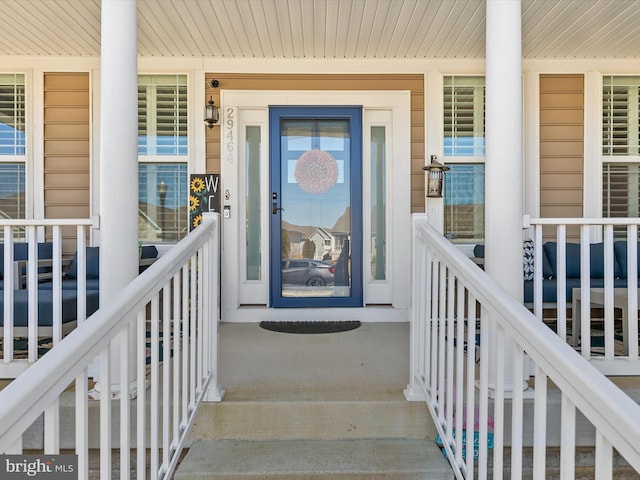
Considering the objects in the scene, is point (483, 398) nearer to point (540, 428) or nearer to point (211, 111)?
point (540, 428)

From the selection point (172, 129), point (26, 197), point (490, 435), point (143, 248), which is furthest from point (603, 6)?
point (26, 197)

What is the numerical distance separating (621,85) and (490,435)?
389 cm

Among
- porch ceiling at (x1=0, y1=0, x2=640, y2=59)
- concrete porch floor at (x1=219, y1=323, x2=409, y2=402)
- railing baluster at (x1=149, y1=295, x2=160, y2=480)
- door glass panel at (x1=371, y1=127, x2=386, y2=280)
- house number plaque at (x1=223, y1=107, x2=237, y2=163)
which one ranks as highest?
porch ceiling at (x1=0, y1=0, x2=640, y2=59)

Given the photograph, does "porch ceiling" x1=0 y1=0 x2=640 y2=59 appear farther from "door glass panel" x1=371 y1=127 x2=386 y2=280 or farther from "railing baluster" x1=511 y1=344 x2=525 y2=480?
"railing baluster" x1=511 y1=344 x2=525 y2=480

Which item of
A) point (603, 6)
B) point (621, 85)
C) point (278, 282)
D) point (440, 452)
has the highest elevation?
point (603, 6)

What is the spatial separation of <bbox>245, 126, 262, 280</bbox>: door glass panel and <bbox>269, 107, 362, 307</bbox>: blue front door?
0.49 ft

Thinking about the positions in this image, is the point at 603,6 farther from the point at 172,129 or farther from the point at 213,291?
the point at 172,129

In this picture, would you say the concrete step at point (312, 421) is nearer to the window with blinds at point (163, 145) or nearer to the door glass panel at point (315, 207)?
the door glass panel at point (315, 207)

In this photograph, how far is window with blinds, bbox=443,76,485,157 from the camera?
4.14 metres

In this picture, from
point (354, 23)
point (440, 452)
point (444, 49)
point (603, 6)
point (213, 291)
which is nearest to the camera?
point (440, 452)

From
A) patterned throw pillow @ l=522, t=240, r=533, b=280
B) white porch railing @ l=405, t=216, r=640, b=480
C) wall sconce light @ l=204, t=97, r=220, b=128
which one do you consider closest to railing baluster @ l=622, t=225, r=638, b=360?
white porch railing @ l=405, t=216, r=640, b=480

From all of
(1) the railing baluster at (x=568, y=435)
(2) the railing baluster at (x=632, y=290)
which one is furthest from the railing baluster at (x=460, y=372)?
(2) the railing baluster at (x=632, y=290)

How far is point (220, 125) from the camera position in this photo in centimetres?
404

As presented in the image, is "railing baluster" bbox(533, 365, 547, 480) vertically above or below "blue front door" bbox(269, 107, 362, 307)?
below
